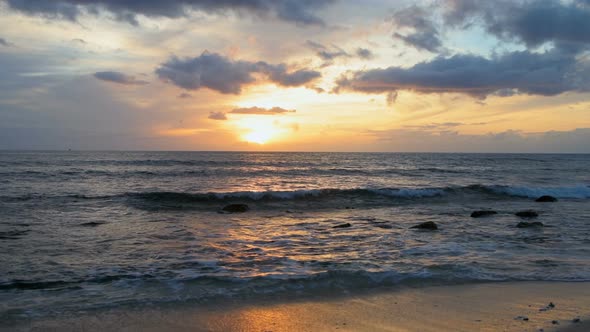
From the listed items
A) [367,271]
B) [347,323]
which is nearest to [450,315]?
[347,323]

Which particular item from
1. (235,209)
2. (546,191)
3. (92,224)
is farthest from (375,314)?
(546,191)

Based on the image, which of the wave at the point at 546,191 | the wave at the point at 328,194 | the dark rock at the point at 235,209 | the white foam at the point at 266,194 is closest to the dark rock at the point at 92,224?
the dark rock at the point at 235,209

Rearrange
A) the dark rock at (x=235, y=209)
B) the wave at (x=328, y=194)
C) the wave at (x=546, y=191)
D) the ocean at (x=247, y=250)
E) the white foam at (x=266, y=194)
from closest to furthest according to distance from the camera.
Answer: the ocean at (x=247, y=250) → the dark rock at (x=235, y=209) → the wave at (x=328, y=194) → the white foam at (x=266, y=194) → the wave at (x=546, y=191)

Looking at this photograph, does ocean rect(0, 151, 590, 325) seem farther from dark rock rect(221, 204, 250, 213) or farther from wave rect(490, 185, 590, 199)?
wave rect(490, 185, 590, 199)

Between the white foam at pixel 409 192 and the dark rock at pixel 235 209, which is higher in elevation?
the white foam at pixel 409 192

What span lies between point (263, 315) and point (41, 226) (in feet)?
39.0

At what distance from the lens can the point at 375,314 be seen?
642 centimetres

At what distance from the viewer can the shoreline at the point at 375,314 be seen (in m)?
5.88

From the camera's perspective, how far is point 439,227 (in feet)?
50.2

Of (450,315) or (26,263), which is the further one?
(26,263)

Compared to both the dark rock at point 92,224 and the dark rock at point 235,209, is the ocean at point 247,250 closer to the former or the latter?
the dark rock at point 92,224

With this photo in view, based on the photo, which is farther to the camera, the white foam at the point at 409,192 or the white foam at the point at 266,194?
the white foam at the point at 409,192

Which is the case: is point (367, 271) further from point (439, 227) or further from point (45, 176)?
point (45, 176)

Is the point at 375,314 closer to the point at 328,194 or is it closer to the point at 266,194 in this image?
the point at 266,194
